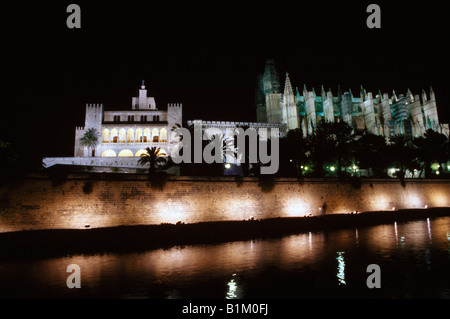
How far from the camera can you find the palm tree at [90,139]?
4503 cm

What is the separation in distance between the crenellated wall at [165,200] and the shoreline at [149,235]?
1361 mm

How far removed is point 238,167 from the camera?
3897 cm

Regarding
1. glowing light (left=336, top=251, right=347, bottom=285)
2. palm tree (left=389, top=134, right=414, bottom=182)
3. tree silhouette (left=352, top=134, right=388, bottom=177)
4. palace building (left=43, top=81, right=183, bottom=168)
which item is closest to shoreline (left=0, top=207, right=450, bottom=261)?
glowing light (left=336, top=251, right=347, bottom=285)

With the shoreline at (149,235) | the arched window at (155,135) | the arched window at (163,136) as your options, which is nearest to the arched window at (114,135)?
the arched window at (155,135)

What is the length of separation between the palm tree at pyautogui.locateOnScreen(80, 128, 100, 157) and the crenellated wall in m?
30.4

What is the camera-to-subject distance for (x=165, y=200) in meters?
19.6

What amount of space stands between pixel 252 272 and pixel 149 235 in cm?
831

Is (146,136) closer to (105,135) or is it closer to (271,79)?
(105,135)

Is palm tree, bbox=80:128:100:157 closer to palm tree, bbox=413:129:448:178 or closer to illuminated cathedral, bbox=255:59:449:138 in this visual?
illuminated cathedral, bbox=255:59:449:138

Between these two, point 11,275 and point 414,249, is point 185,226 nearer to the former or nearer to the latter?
point 11,275

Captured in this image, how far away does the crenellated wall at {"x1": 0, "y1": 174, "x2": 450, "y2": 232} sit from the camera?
16.2 m

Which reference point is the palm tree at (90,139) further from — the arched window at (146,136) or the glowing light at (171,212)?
the glowing light at (171,212)

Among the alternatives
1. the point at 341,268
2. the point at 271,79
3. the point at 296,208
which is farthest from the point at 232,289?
the point at 271,79
